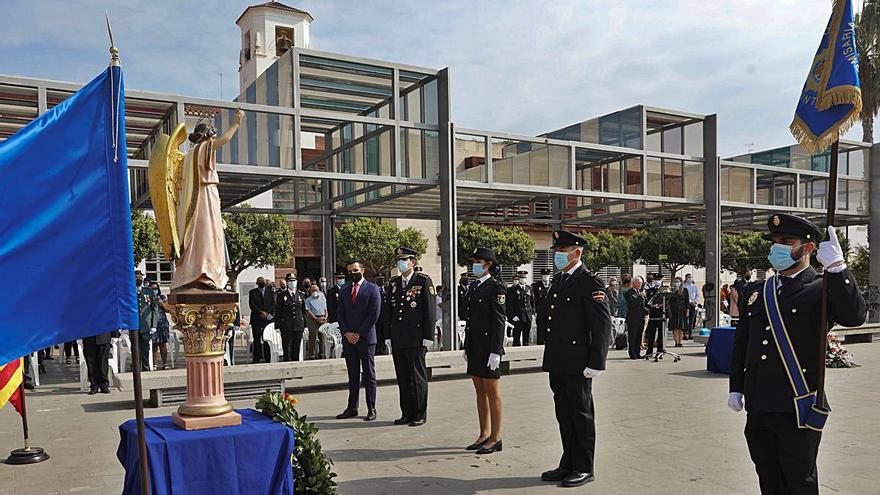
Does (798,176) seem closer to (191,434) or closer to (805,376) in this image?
(805,376)

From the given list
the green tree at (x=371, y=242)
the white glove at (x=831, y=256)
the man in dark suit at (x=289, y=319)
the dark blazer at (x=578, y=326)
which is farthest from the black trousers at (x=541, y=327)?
the green tree at (x=371, y=242)

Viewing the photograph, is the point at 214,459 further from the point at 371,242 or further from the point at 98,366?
the point at 371,242

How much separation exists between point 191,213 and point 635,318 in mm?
12066

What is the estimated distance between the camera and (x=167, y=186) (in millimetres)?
4336

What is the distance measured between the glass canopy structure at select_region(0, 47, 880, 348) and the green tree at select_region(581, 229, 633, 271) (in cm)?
2090

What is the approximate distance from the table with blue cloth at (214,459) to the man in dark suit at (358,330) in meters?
4.26

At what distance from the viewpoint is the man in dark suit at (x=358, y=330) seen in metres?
8.64

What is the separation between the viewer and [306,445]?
183 inches

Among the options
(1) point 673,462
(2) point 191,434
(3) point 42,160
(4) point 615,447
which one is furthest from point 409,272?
(3) point 42,160

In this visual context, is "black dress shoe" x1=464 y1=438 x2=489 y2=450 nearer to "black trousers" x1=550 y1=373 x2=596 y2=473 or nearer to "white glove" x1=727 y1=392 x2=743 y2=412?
"black trousers" x1=550 y1=373 x2=596 y2=473

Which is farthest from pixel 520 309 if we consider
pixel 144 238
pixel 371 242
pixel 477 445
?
pixel 371 242

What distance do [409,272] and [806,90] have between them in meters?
4.95

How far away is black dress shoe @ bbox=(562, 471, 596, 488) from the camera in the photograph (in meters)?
5.76

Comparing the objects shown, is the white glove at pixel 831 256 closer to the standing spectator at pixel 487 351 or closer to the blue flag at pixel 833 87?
the blue flag at pixel 833 87
